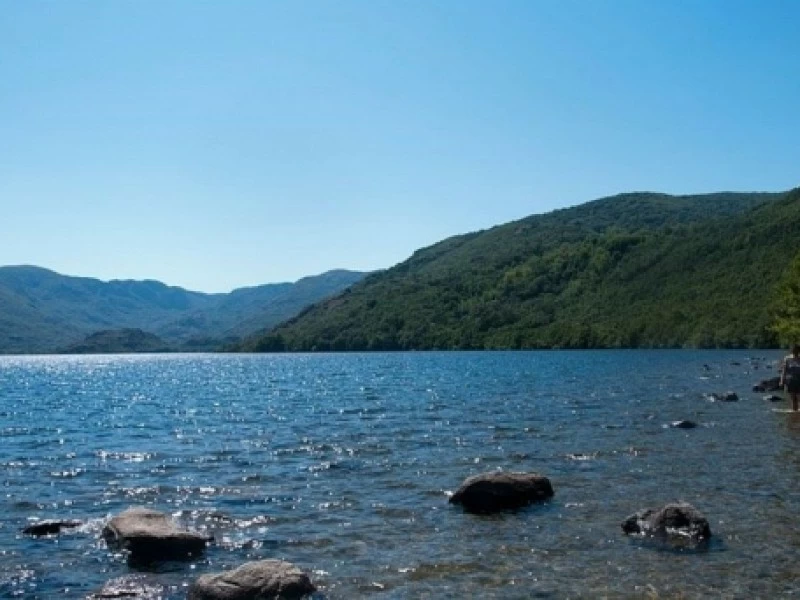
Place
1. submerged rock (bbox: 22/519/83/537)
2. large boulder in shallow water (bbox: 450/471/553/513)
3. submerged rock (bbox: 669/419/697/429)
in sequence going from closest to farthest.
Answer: submerged rock (bbox: 22/519/83/537), large boulder in shallow water (bbox: 450/471/553/513), submerged rock (bbox: 669/419/697/429)

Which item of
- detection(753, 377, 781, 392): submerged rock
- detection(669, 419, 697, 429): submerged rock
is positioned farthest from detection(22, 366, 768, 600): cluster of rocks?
detection(753, 377, 781, 392): submerged rock

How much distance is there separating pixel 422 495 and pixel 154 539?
32.9ft

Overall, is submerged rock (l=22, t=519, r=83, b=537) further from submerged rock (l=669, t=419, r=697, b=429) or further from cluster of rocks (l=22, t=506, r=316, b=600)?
submerged rock (l=669, t=419, r=697, b=429)

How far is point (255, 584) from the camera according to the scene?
15.8 metres

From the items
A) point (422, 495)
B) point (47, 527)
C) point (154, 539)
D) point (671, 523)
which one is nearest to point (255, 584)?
point (154, 539)

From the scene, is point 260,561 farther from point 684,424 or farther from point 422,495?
point 684,424

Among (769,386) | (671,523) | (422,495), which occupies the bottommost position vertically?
(422,495)

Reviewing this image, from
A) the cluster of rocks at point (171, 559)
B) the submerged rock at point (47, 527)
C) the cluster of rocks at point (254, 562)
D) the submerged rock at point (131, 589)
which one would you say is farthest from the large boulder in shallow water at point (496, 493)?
the submerged rock at point (47, 527)

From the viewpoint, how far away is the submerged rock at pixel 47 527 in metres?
22.2

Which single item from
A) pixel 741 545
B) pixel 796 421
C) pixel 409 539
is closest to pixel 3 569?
pixel 409 539

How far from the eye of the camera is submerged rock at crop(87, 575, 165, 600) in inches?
651

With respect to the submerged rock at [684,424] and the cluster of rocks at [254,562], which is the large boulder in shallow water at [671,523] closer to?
the cluster of rocks at [254,562]

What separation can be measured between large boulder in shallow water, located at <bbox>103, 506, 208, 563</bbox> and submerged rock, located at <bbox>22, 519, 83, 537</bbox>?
2.73 m

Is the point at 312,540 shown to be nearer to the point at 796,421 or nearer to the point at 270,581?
the point at 270,581
